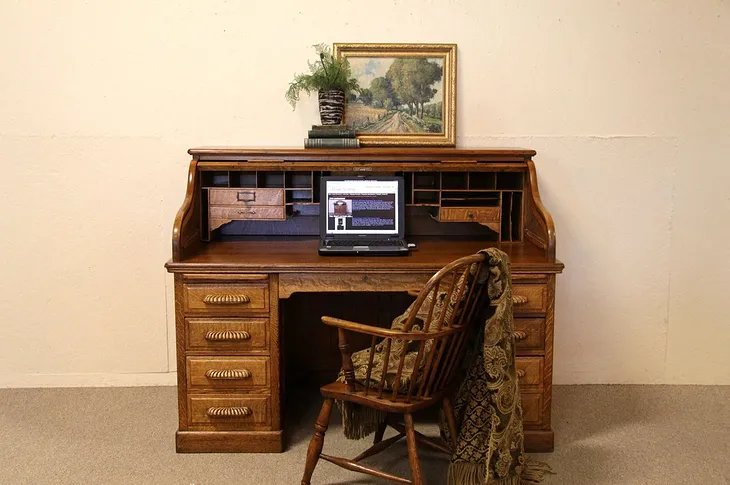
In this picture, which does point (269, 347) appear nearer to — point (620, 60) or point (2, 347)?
point (2, 347)

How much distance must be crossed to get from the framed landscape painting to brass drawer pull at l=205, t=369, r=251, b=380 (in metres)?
1.23

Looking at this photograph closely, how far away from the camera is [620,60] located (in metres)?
3.72

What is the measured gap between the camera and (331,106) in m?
3.49

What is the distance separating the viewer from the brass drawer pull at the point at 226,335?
3.08m

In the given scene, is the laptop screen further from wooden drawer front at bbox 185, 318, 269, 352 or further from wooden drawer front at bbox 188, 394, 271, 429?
wooden drawer front at bbox 188, 394, 271, 429

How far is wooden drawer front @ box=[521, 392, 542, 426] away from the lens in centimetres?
316

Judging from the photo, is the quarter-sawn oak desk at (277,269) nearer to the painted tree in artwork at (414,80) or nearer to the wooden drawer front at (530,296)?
the wooden drawer front at (530,296)

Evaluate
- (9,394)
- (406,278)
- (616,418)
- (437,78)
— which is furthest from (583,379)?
(9,394)

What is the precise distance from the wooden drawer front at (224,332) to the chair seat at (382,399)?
19.8 inches

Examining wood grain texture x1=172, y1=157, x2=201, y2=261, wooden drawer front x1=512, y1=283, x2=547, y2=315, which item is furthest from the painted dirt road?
wooden drawer front x1=512, y1=283, x2=547, y2=315

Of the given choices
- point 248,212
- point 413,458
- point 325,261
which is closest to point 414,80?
point 248,212

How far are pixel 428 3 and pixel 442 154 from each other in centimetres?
77

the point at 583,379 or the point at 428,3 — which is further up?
the point at 428,3

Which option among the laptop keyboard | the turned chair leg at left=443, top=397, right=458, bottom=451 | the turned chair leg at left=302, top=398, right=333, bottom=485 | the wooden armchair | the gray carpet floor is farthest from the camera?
the laptop keyboard
